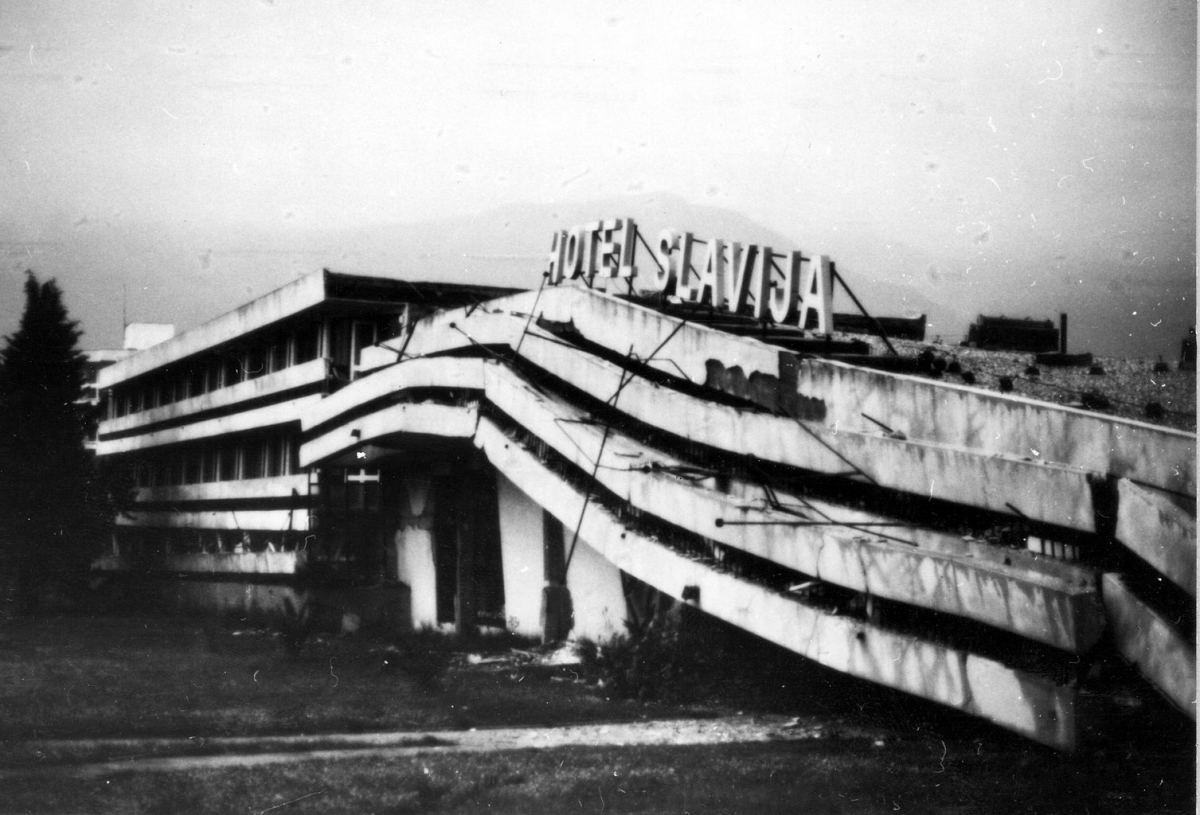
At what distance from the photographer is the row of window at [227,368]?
53.7ft

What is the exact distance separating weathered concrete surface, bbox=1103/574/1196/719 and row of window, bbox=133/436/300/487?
11054 millimetres

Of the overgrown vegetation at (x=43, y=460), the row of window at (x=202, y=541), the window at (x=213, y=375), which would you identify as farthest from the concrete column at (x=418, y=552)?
the overgrown vegetation at (x=43, y=460)

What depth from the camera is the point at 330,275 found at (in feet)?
49.0

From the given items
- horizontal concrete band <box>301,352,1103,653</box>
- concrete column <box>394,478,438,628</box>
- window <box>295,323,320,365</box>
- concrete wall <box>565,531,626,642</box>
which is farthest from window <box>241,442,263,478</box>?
concrete wall <box>565,531,626,642</box>

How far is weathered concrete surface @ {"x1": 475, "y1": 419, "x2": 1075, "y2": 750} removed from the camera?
1007 centimetres

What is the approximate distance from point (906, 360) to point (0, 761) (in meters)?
10.7

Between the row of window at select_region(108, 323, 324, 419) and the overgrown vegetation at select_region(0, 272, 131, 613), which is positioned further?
the row of window at select_region(108, 323, 324, 419)

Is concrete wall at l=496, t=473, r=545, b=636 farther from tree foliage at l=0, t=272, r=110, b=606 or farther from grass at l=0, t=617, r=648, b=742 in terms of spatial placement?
tree foliage at l=0, t=272, r=110, b=606

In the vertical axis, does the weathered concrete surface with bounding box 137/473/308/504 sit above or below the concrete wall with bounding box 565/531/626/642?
above

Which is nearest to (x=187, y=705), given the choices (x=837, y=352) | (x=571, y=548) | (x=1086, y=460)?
(x=571, y=548)

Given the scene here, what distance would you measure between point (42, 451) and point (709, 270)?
8192 millimetres

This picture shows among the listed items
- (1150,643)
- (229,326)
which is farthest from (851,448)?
(229,326)

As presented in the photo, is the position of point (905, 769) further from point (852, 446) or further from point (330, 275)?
point (330, 275)

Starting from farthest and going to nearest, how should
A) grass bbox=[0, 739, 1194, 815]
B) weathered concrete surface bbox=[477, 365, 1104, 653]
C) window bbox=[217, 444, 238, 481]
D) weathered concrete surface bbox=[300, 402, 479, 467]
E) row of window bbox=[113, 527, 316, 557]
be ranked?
window bbox=[217, 444, 238, 481] → weathered concrete surface bbox=[300, 402, 479, 467] → row of window bbox=[113, 527, 316, 557] → grass bbox=[0, 739, 1194, 815] → weathered concrete surface bbox=[477, 365, 1104, 653]
